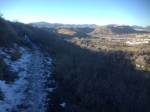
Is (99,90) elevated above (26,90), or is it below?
below

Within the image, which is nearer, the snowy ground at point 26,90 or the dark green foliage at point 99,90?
the snowy ground at point 26,90

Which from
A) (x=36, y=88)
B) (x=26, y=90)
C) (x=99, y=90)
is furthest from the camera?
(x=99, y=90)

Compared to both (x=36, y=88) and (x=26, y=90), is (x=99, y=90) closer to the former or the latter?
(x=36, y=88)

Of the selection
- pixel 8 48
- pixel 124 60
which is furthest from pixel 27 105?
pixel 124 60

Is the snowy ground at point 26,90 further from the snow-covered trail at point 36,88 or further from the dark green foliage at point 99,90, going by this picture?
the dark green foliage at point 99,90

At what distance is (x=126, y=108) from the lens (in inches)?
301

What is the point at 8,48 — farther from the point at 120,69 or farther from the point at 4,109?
the point at 120,69

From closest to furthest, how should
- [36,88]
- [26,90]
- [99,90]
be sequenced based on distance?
[26,90]
[36,88]
[99,90]

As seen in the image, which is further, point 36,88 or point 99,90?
point 99,90

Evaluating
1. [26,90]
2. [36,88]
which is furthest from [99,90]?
[26,90]

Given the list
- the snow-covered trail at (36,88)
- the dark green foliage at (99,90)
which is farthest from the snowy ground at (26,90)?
the dark green foliage at (99,90)

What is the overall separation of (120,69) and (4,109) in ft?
36.4

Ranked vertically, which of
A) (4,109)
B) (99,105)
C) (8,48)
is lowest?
(99,105)

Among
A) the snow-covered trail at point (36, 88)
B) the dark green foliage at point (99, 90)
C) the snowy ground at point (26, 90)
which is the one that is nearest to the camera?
the snowy ground at point (26, 90)
